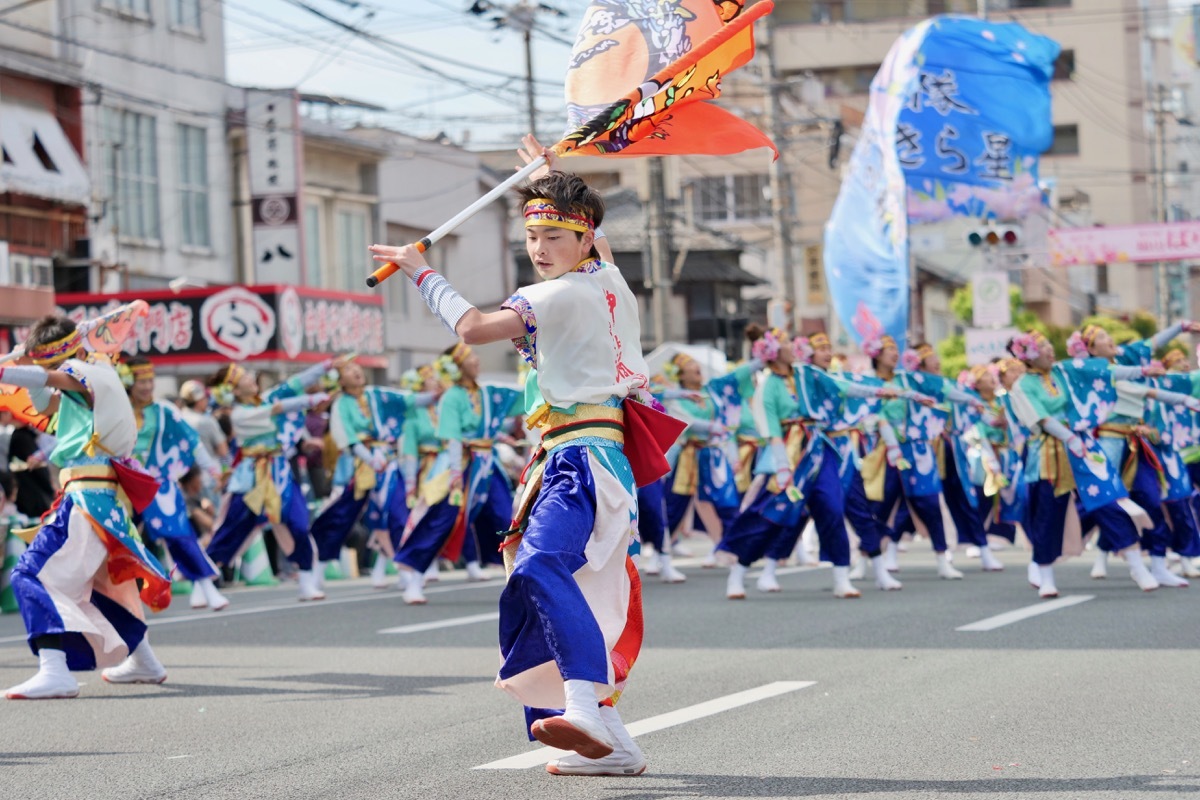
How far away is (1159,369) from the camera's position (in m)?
13.1

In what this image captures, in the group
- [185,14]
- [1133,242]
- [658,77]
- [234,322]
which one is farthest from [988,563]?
[1133,242]

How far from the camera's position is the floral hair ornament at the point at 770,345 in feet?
42.4

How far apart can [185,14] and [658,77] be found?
82.3 ft

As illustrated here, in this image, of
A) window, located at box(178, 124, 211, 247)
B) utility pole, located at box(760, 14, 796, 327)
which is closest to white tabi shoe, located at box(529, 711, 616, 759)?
utility pole, located at box(760, 14, 796, 327)

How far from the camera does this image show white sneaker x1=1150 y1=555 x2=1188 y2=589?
13.1m

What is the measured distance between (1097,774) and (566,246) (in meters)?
2.37

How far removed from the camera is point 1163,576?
1323 cm

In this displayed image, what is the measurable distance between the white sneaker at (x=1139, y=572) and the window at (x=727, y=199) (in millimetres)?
43574

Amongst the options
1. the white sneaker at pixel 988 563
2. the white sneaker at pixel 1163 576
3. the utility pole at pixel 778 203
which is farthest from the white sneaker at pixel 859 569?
the utility pole at pixel 778 203

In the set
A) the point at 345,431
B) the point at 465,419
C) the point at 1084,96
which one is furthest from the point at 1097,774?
the point at 1084,96

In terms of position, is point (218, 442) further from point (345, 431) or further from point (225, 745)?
point (225, 745)

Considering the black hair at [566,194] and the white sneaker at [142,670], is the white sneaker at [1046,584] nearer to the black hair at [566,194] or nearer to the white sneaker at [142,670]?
the white sneaker at [142,670]

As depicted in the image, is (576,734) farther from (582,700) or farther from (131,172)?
(131,172)

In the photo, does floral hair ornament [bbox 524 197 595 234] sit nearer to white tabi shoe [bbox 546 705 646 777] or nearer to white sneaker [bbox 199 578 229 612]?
white tabi shoe [bbox 546 705 646 777]
